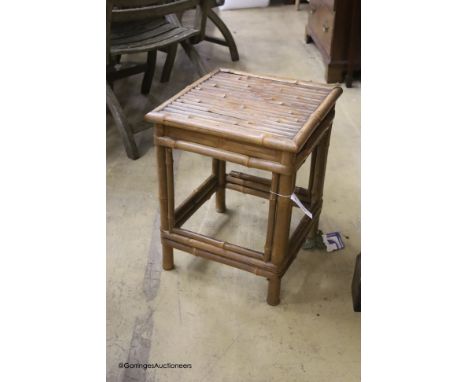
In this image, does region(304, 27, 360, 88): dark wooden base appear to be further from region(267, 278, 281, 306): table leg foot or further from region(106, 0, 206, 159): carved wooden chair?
region(267, 278, 281, 306): table leg foot

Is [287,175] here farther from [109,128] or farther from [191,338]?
[109,128]

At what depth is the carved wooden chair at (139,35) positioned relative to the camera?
2.04 meters

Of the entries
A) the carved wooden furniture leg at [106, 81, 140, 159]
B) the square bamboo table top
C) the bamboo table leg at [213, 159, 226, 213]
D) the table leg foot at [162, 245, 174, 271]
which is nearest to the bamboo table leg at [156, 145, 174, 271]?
the table leg foot at [162, 245, 174, 271]

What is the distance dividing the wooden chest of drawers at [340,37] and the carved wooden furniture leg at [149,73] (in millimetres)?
1043

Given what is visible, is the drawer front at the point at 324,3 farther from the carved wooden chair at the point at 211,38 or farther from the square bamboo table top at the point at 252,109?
the square bamboo table top at the point at 252,109

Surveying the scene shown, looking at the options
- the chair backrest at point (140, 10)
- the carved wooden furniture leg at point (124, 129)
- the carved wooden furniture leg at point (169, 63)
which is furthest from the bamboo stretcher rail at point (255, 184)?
the carved wooden furniture leg at point (169, 63)

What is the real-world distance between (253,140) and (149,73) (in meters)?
1.64

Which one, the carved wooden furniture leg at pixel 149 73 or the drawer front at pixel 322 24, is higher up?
the drawer front at pixel 322 24

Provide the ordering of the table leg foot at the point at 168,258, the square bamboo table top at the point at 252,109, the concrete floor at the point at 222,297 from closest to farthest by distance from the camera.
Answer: the square bamboo table top at the point at 252,109 < the concrete floor at the point at 222,297 < the table leg foot at the point at 168,258

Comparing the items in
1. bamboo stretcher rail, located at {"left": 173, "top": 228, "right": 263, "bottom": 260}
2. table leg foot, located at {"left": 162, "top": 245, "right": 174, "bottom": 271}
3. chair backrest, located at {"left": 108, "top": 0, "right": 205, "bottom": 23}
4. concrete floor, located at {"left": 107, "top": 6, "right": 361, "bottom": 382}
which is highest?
chair backrest, located at {"left": 108, "top": 0, "right": 205, "bottom": 23}

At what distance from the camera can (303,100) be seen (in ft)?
4.34

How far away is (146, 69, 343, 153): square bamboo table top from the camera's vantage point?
45.2 inches

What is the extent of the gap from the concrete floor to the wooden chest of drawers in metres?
0.85

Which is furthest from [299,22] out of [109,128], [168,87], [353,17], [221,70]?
[221,70]
